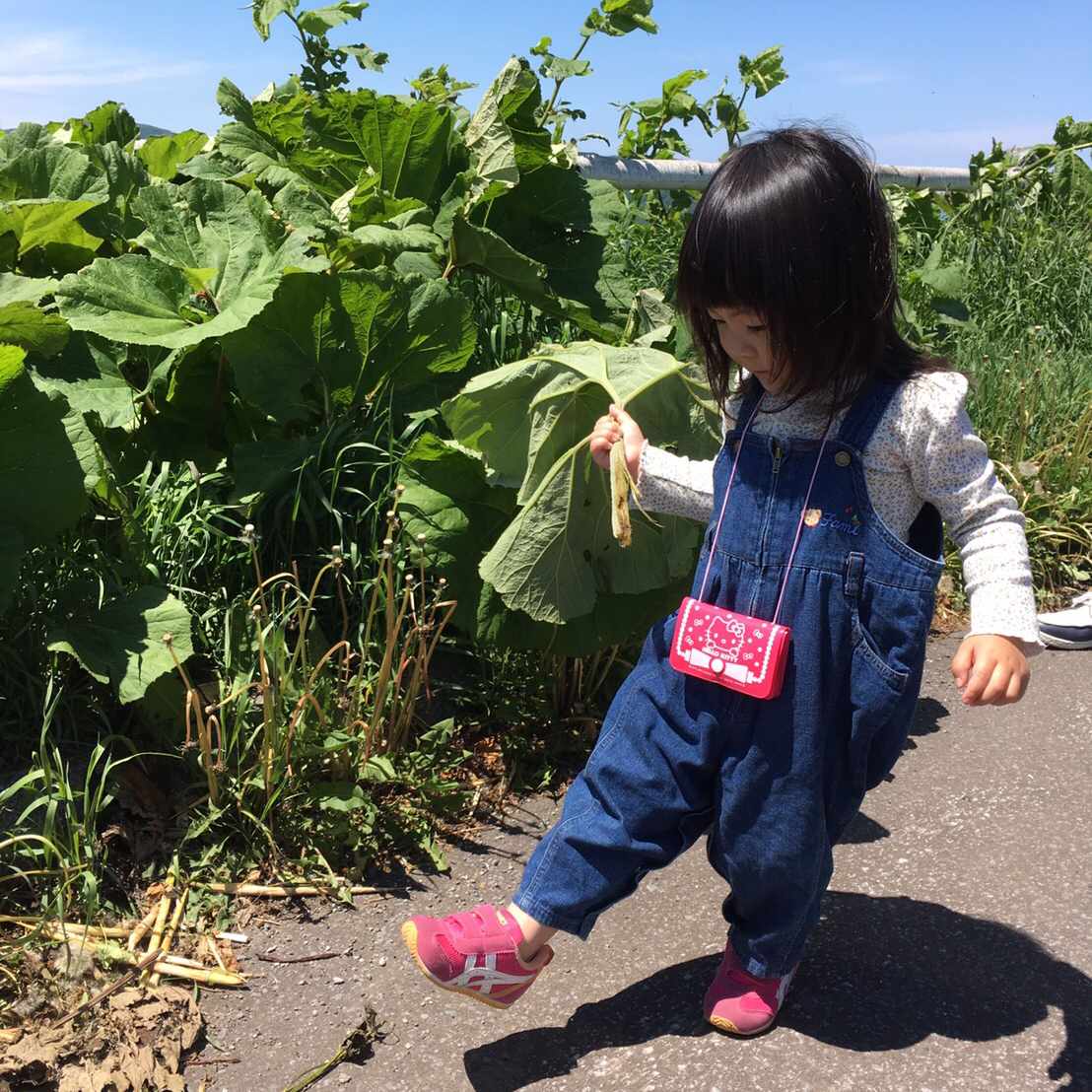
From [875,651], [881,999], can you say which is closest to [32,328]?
[875,651]

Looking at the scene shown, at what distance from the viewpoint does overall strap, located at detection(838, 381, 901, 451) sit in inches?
75.3

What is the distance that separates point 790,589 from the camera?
1.92 m

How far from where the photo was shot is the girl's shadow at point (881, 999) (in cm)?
203

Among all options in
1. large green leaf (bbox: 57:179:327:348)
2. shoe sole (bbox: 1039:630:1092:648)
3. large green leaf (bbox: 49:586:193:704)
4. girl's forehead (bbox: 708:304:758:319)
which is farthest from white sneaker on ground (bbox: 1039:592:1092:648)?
large green leaf (bbox: 49:586:193:704)

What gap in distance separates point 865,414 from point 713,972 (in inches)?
38.8

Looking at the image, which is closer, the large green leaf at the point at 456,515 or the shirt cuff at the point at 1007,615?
the shirt cuff at the point at 1007,615

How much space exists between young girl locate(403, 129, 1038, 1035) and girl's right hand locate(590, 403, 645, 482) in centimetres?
16

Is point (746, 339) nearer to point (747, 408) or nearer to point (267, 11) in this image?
point (747, 408)

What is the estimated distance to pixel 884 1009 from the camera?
213 centimetres

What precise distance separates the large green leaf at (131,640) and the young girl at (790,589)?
69 cm

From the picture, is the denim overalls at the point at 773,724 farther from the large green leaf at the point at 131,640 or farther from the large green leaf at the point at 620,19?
the large green leaf at the point at 620,19

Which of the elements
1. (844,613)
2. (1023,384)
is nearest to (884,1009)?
(844,613)

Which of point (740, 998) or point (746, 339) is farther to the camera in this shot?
point (740, 998)

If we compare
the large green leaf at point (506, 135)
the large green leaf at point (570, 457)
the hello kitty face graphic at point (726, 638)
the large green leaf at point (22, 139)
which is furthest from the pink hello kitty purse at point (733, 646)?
the large green leaf at point (22, 139)
